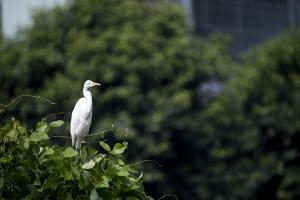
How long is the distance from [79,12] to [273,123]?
20.9 ft

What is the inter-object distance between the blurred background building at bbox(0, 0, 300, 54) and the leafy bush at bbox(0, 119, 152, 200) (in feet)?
95.0

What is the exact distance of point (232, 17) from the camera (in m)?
38.8

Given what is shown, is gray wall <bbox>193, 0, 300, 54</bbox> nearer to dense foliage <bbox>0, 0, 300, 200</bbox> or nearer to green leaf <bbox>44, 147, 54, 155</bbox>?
dense foliage <bbox>0, 0, 300, 200</bbox>

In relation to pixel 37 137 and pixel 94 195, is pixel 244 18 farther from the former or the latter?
pixel 94 195

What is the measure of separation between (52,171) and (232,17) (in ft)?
103

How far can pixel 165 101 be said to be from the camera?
29969 millimetres

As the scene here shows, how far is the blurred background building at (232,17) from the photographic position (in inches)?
1500

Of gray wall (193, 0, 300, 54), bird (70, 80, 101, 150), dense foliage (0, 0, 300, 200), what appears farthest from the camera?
gray wall (193, 0, 300, 54)

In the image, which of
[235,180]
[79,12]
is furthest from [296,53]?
[79,12]

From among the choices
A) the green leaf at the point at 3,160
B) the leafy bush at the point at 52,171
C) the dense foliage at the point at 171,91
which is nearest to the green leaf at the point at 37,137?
the leafy bush at the point at 52,171

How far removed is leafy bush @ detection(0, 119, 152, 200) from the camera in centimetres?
763

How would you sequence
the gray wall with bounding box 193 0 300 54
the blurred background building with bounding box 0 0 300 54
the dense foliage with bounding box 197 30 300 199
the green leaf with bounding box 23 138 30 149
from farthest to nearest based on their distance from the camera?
the gray wall with bounding box 193 0 300 54
the blurred background building with bounding box 0 0 300 54
the dense foliage with bounding box 197 30 300 199
the green leaf with bounding box 23 138 30 149

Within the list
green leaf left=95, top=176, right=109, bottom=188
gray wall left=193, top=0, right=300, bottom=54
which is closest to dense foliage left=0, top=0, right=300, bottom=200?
gray wall left=193, top=0, right=300, bottom=54

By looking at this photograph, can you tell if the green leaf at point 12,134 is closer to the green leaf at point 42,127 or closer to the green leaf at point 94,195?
the green leaf at point 42,127
